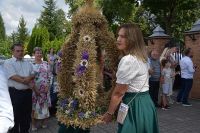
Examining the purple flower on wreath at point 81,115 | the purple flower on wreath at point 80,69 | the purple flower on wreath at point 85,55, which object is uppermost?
the purple flower on wreath at point 85,55

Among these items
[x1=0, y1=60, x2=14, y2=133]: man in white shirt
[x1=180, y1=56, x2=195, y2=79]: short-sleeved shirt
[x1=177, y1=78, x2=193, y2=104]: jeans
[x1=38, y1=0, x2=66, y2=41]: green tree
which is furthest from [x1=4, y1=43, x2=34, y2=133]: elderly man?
[x1=38, y1=0, x2=66, y2=41]: green tree

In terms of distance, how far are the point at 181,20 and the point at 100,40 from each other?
3004 cm

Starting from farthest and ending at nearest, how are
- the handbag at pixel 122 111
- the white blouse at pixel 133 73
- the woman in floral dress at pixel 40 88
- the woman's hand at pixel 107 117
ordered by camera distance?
1. the woman in floral dress at pixel 40 88
2. the woman's hand at pixel 107 117
3. the handbag at pixel 122 111
4. the white blouse at pixel 133 73

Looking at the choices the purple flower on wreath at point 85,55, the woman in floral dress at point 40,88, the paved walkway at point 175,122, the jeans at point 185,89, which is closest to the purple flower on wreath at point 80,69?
the purple flower on wreath at point 85,55

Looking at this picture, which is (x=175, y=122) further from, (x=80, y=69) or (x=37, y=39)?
(x=37, y=39)

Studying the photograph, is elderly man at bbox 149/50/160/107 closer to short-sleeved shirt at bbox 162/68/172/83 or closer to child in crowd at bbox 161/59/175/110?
child in crowd at bbox 161/59/175/110

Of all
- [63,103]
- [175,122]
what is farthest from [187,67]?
[63,103]

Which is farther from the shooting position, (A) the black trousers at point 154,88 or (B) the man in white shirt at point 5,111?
(A) the black trousers at point 154,88

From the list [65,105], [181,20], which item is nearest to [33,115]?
[65,105]

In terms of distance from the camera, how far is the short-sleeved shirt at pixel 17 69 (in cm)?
684

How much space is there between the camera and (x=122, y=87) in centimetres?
414

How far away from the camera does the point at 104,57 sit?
486 cm

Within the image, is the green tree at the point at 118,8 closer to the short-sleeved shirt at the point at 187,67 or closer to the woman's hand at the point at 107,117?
the short-sleeved shirt at the point at 187,67

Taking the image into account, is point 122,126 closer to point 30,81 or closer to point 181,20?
point 30,81
